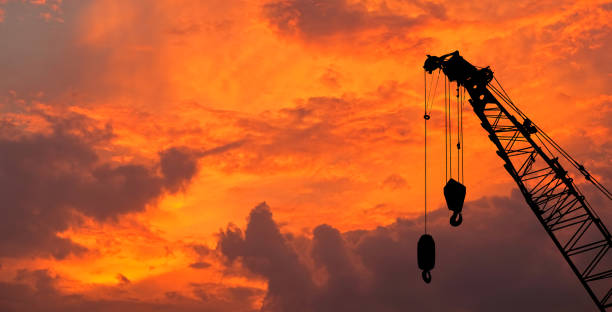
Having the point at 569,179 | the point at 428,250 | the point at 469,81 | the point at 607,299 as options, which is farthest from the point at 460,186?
the point at 607,299

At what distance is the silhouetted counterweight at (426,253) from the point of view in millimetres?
36281

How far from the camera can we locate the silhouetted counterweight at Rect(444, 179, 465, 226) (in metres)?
38.0

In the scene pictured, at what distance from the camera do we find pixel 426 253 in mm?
36469

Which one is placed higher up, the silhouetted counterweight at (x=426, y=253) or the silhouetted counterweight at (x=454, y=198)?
the silhouetted counterweight at (x=454, y=198)

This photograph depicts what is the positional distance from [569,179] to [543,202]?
275 centimetres

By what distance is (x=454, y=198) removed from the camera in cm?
3803

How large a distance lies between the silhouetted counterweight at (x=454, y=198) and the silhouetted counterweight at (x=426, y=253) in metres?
2.19

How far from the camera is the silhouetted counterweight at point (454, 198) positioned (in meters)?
38.0

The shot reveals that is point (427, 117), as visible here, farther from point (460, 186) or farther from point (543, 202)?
point (543, 202)

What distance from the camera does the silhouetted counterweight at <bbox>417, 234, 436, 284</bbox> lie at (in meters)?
36.3

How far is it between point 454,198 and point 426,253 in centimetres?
407

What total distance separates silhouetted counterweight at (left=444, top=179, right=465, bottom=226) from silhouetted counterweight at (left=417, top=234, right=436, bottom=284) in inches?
86.4

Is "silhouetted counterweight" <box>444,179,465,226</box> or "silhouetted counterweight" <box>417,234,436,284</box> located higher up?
"silhouetted counterweight" <box>444,179,465,226</box>

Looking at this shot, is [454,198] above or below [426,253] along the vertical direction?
above
